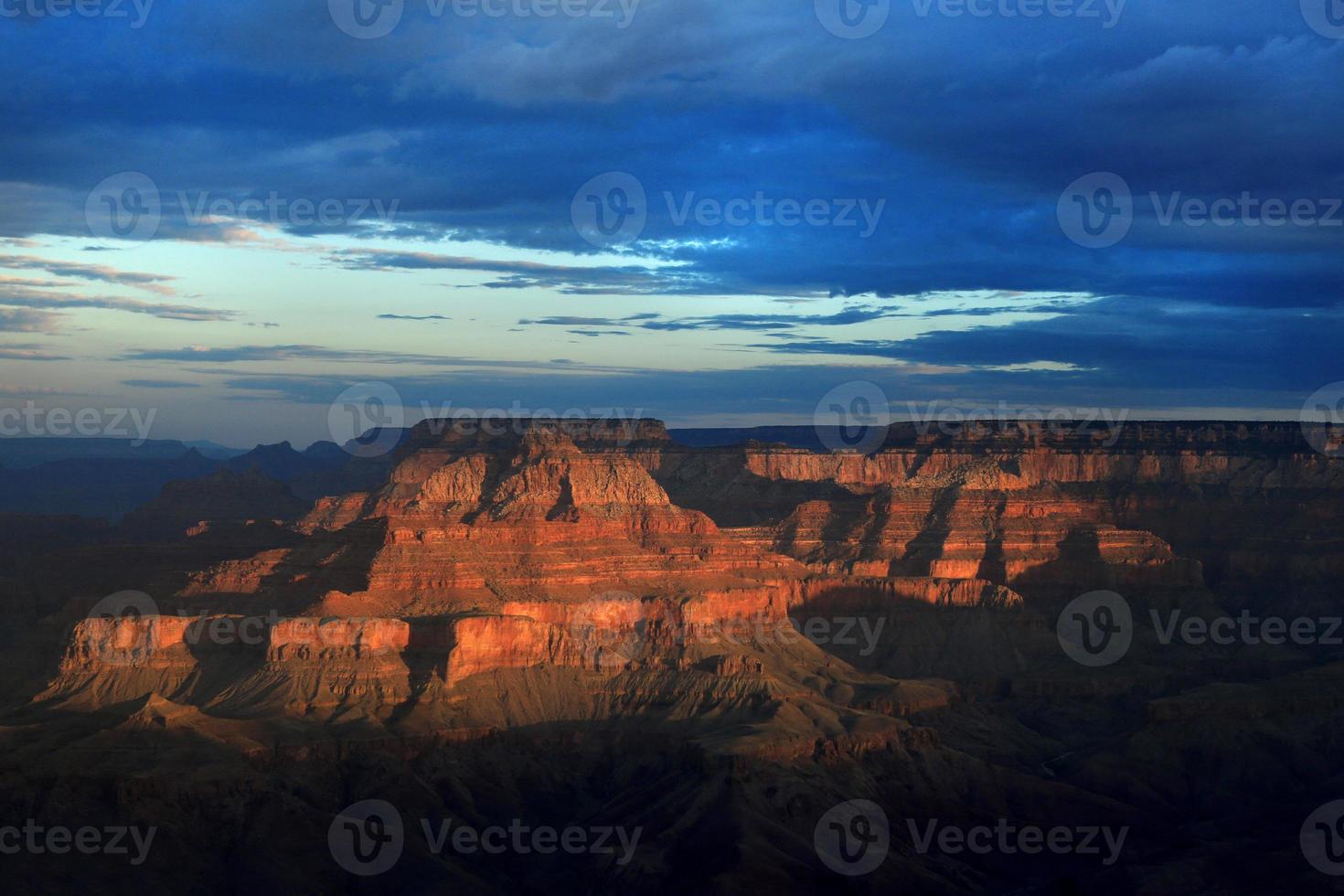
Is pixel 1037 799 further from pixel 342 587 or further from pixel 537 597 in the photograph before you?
pixel 342 587

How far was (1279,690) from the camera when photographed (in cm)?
16350

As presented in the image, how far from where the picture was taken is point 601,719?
147 metres

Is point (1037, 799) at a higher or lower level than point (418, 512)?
lower

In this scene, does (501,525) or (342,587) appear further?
(501,525)

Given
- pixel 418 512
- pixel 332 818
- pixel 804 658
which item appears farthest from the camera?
pixel 418 512

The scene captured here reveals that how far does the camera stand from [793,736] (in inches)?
5428

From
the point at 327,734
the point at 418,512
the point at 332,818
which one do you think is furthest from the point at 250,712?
the point at 418,512

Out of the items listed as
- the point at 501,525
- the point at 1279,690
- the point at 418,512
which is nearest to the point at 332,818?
the point at 501,525

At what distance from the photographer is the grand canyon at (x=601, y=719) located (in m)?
118

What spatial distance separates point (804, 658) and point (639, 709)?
83.7ft

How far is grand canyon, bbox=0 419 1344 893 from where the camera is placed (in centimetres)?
11775

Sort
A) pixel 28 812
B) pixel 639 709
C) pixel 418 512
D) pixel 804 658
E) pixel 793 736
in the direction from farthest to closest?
pixel 418 512, pixel 804 658, pixel 639 709, pixel 793 736, pixel 28 812

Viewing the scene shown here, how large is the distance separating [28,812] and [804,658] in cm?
7574

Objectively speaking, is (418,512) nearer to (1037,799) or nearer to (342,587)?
(342,587)
